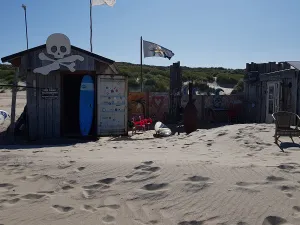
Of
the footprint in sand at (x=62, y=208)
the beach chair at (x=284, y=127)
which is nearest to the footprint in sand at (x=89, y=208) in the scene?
the footprint in sand at (x=62, y=208)

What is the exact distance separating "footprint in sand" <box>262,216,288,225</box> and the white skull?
9.92 meters

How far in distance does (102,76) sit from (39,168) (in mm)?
7061

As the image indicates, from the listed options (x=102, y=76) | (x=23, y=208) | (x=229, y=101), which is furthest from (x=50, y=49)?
(x=229, y=101)

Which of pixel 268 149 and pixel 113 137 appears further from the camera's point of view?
pixel 113 137

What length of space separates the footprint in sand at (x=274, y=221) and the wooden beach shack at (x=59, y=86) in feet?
32.0

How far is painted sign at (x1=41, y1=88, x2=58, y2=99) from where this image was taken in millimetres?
12461

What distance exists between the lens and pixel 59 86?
1263 centimetres

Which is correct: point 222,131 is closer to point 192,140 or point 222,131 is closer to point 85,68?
point 192,140

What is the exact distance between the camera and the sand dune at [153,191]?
4.06 m

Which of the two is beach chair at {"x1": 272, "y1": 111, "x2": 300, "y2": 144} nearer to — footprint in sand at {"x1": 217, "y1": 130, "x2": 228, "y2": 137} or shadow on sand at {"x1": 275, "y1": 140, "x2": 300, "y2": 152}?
shadow on sand at {"x1": 275, "y1": 140, "x2": 300, "y2": 152}

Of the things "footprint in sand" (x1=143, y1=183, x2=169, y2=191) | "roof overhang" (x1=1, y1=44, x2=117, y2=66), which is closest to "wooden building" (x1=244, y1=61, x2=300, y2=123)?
"roof overhang" (x1=1, y1=44, x2=117, y2=66)

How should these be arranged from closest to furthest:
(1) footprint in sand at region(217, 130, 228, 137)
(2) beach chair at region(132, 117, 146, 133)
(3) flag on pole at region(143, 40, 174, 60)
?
(1) footprint in sand at region(217, 130, 228, 137) < (2) beach chair at region(132, 117, 146, 133) < (3) flag on pole at region(143, 40, 174, 60)

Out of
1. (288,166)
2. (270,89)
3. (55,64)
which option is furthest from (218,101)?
(288,166)

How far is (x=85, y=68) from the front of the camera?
12617 mm
